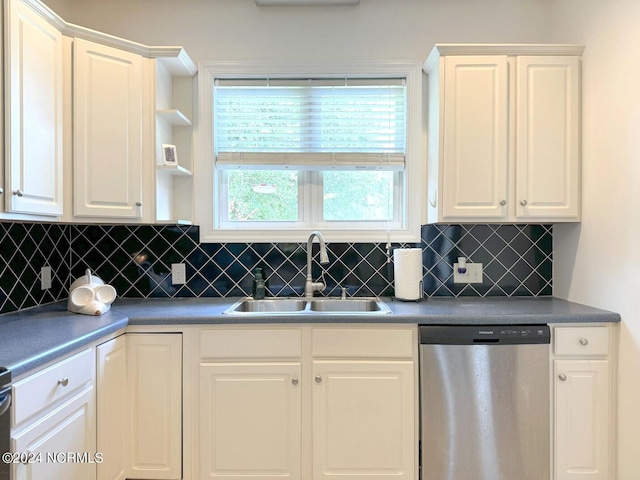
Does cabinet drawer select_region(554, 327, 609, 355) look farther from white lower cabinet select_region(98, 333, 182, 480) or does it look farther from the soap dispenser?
white lower cabinet select_region(98, 333, 182, 480)

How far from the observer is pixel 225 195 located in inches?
97.9

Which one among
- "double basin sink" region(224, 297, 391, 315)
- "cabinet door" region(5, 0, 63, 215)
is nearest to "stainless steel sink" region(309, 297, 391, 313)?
"double basin sink" region(224, 297, 391, 315)

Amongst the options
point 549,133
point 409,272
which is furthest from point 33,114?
point 549,133

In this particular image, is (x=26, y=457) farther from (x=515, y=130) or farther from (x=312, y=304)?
(x=515, y=130)

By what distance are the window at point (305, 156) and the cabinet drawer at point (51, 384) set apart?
104cm

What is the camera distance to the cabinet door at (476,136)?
81.2 inches

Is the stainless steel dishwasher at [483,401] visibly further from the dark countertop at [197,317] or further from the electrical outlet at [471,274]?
the electrical outlet at [471,274]

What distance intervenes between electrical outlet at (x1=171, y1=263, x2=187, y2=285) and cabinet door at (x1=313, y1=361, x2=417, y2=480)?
3.45 feet

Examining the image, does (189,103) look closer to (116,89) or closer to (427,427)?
(116,89)

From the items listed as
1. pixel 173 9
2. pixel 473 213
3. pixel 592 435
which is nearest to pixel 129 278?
pixel 173 9

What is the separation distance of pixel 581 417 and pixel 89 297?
2.45 m

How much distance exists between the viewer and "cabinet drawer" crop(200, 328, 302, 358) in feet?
5.95

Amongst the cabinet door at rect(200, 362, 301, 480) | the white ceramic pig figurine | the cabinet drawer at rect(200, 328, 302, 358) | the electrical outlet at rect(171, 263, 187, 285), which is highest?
the electrical outlet at rect(171, 263, 187, 285)

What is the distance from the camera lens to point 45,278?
2148mm
